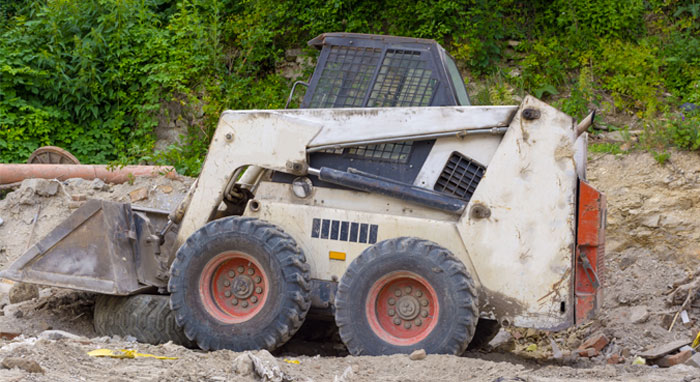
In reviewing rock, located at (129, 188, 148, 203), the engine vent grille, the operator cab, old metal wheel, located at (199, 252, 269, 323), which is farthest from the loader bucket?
rock, located at (129, 188, 148, 203)

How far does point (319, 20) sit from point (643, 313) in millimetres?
6823

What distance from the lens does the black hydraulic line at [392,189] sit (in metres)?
5.65

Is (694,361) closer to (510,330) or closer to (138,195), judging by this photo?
(510,330)

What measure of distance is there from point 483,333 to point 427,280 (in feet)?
4.12

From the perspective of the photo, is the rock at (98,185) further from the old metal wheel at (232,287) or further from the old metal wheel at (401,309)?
the old metal wheel at (401,309)

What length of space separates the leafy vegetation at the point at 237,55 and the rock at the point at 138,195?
0.93 meters

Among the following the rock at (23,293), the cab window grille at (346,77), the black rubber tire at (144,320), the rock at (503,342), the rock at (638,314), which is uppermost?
the cab window grille at (346,77)

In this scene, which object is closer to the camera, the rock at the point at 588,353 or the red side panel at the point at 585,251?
the red side panel at the point at 585,251

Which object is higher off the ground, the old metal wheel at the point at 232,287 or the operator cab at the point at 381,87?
the operator cab at the point at 381,87

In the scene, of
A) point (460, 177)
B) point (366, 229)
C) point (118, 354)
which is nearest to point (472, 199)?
point (460, 177)

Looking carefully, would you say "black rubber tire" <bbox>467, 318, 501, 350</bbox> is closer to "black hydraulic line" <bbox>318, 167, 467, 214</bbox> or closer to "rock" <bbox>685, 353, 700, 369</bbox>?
"black hydraulic line" <bbox>318, 167, 467, 214</bbox>

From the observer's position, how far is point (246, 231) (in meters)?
5.68

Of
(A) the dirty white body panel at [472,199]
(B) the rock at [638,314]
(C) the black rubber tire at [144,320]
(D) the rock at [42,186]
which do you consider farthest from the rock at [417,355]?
(D) the rock at [42,186]

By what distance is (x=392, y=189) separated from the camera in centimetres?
574
